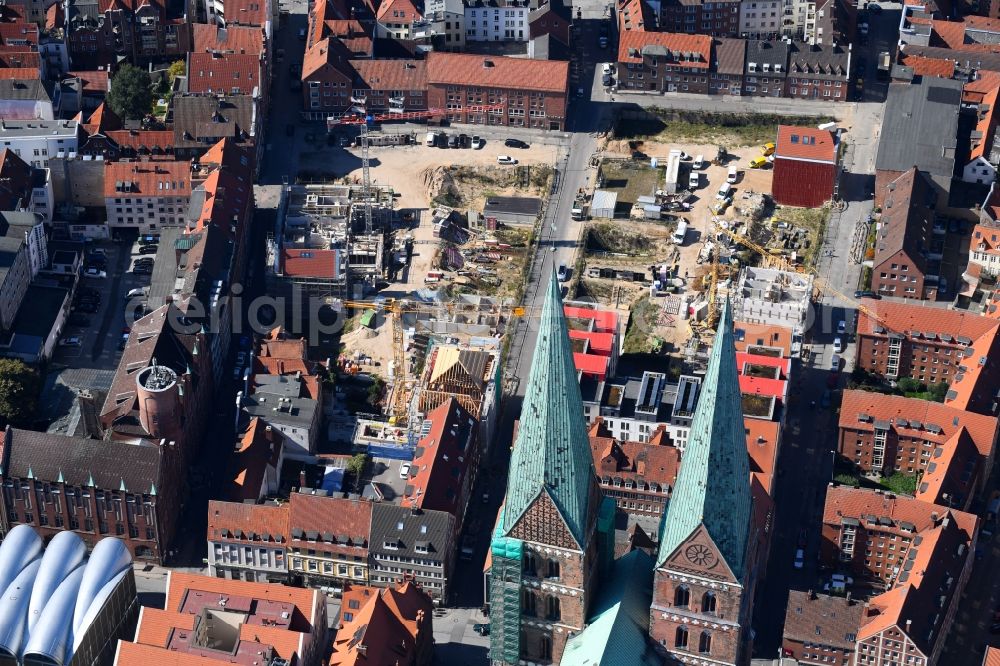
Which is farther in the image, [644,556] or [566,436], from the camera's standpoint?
[644,556]

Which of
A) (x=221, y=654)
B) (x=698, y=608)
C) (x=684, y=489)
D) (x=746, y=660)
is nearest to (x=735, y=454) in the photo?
(x=684, y=489)

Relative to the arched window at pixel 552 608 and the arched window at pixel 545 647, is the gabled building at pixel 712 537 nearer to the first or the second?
the arched window at pixel 552 608

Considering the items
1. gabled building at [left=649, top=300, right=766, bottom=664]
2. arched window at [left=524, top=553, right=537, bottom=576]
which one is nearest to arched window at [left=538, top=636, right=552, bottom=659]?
arched window at [left=524, top=553, right=537, bottom=576]

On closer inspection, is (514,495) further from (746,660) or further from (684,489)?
(746,660)

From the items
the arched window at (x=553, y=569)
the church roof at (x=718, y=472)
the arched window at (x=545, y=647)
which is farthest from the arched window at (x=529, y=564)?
the church roof at (x=718, y=472)

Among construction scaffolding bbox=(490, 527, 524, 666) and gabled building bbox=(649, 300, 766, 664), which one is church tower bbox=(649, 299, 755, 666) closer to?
gabled building bbox=(649, 300, 766, 664)

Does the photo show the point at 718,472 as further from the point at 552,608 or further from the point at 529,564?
the point at 552,608
